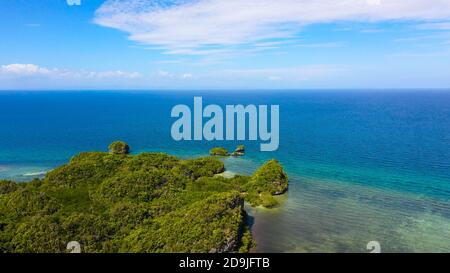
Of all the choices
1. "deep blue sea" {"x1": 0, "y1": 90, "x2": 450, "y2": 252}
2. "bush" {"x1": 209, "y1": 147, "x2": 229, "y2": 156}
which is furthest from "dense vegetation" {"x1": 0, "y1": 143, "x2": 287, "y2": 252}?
"bush" {"x1": 209, "y1": 147, "x2": 229, "y2": 156}

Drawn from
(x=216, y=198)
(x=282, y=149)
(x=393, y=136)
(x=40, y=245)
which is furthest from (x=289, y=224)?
(x=393, y=136)

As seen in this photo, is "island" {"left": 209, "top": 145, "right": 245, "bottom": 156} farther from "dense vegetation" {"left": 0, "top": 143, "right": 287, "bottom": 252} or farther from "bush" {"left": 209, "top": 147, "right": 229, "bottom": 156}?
"dense vegetation" {"left": 0, "top": 143, "right": 287, "bottom": 252}

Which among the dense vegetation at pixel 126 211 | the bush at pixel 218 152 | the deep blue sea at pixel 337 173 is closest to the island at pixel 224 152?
the bush at pixel 218 152

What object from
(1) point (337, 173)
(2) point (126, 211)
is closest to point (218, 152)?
(1) point (337, 173)

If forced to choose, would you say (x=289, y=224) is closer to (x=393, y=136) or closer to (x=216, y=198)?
(x=216, y=198)

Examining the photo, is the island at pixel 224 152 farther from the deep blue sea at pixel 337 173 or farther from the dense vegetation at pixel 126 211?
the dense vegetation at pixel 126 211

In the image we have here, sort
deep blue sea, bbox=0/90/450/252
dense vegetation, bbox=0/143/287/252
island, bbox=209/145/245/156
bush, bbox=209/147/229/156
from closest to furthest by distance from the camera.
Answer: dense vegetation, bbox=0/143/287/252 → deep blue sea, bbox=0/90/450/252 → island, bbox=209/145/245/156 → bush, bbox=209/147/229/156
